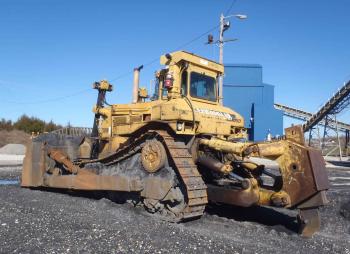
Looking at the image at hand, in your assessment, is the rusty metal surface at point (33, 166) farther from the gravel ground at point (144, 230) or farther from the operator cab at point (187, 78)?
the operator cab at point (187, 78)

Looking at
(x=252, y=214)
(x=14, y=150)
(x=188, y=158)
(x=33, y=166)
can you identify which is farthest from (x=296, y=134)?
(x=14, y=150)

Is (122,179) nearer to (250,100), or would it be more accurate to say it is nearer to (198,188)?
(198,188)

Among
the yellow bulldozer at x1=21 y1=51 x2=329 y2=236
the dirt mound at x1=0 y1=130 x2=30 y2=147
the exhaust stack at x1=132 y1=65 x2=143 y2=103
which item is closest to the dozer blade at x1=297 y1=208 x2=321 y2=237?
the yellow bulldozer at x1=21 y1=51 x2=329 y2=236

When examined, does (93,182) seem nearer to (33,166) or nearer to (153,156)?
(153,156)

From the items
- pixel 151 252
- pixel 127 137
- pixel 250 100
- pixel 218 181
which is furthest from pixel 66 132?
pixel 250 100

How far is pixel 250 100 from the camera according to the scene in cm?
3431

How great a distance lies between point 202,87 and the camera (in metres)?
8.88

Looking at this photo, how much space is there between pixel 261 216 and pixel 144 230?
Answer: 3.02 m

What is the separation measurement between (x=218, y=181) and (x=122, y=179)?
1.93m

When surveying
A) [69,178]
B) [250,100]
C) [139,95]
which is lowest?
[69,178]

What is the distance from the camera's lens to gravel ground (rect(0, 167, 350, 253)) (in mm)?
5184

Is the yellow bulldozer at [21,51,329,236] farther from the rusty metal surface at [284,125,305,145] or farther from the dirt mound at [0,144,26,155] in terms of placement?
the dirt mound at [0,144,26,155]

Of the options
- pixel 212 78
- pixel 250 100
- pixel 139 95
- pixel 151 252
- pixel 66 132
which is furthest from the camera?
pixel 250 100

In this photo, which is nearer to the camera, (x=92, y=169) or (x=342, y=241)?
(x=342, y=241)
